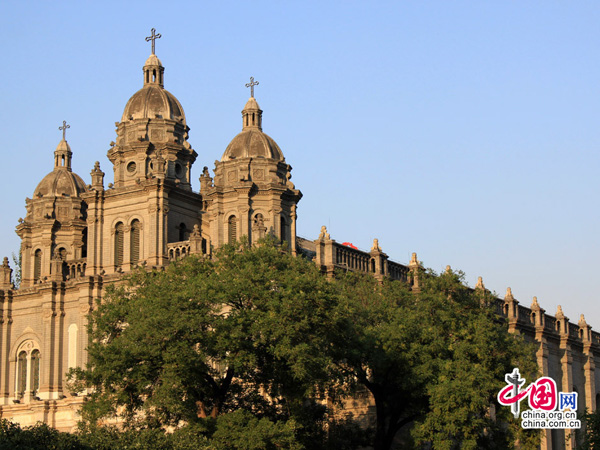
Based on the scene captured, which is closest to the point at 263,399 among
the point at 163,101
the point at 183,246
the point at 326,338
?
the point at 326,338

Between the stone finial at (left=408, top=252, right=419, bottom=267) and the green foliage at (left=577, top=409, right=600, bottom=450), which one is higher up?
the stone finial at (left=408, top=252, right=419, bottom=267)

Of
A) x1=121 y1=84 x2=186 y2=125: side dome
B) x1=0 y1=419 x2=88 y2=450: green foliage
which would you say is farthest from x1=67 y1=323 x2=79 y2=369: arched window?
x1=0 y1=419 x2=88 y2=450: green foliage

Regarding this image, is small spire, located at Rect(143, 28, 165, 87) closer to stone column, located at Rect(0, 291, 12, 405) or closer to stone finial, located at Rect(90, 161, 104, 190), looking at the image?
stone finial, located at Rect(90, 161, 104, 190)

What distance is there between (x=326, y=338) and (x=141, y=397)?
28.7 ft

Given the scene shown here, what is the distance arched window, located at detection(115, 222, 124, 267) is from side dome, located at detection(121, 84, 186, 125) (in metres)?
7.25

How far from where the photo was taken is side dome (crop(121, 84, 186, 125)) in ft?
240

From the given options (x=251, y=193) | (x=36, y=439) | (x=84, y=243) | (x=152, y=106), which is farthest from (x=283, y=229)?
(x=36, y=439)

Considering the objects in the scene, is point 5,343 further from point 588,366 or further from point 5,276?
point 588,366

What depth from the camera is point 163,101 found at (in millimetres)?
73438

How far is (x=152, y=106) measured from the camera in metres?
73.2

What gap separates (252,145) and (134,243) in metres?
9.33

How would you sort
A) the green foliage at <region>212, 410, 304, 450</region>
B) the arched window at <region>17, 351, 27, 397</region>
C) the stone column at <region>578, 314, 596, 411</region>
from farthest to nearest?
the stone column at <region>578, 314, 596, 411</region> < the arched window at <region>17, 351, 27, 397</region> < the green foliage at <region>212, 410, 304, 450</region>

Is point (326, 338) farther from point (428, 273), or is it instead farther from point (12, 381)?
point (12, 381)

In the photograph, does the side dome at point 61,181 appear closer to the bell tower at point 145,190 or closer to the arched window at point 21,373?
the bell tower at point 145,190
